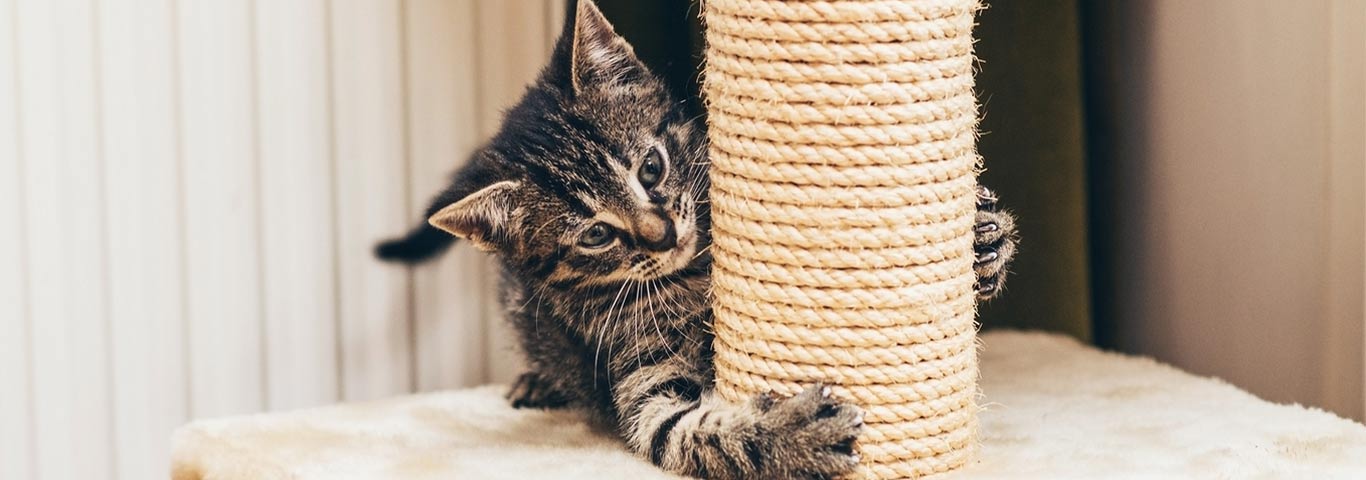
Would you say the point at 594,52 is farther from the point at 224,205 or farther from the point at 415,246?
the point at 224,205

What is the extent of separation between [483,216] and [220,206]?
22.2 inches

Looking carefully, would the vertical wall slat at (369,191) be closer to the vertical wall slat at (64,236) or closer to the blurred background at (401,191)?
the blurred background at (401,191)

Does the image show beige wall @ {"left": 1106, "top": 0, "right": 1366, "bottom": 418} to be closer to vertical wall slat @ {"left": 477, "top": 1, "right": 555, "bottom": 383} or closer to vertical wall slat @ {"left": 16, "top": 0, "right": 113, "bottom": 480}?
vertical wall slat @ {"left": 477, "top": 1, "right": 555, "bottom": 383}

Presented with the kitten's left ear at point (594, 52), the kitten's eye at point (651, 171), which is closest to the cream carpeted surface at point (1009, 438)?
the kitten's eye at point (651, 171)

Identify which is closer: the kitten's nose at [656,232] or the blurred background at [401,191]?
the kitten's nose at [656,232]

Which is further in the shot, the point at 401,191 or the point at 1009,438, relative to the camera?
the point at 401,191

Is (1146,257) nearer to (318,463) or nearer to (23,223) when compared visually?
(318,463)

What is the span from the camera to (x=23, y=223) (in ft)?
4.77

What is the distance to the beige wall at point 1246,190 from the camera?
1.27 m

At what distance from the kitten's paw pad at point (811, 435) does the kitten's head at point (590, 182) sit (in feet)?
0.72

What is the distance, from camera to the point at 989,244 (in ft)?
3.74

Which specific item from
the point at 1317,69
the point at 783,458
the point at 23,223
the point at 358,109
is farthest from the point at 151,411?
the point at 1317,69

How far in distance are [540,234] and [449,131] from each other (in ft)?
1.78

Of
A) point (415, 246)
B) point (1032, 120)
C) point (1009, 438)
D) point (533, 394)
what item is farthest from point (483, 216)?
point (1032, 120)
